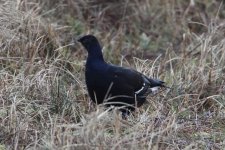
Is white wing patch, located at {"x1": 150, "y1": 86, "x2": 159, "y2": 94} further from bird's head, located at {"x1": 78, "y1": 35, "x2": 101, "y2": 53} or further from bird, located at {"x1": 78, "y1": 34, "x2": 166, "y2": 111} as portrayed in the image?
bird's head, located at {"x1": 78, "y1": 35, "x2": 101, "y2": 53}

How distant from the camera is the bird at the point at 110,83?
5242mm

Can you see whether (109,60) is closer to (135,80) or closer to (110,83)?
(135,80)

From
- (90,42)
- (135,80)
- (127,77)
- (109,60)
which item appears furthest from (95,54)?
(109,60)

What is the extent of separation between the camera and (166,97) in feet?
19.7

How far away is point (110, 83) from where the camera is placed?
5.28 metres

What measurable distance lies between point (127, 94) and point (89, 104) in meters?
0.37

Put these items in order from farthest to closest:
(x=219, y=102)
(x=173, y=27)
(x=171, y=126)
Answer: (x=173, y=27) → (x=219, y=102) → (x=171, y=126)

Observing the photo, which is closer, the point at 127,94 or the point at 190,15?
the point at 127,94

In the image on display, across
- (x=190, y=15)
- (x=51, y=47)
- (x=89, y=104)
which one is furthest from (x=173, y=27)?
(x=89, y=104)

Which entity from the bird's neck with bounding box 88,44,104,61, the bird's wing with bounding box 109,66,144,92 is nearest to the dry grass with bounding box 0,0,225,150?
the bird's wing with bounding box 109,66,144,92

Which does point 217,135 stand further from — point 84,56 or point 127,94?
point 84,56

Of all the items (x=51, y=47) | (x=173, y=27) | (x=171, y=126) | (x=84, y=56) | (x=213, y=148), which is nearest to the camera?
(x=171, y=126)

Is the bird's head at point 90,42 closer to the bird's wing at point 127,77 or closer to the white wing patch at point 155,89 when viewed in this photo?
the bird's wing at point 127,77

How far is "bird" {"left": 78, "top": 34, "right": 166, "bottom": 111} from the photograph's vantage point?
524cm
